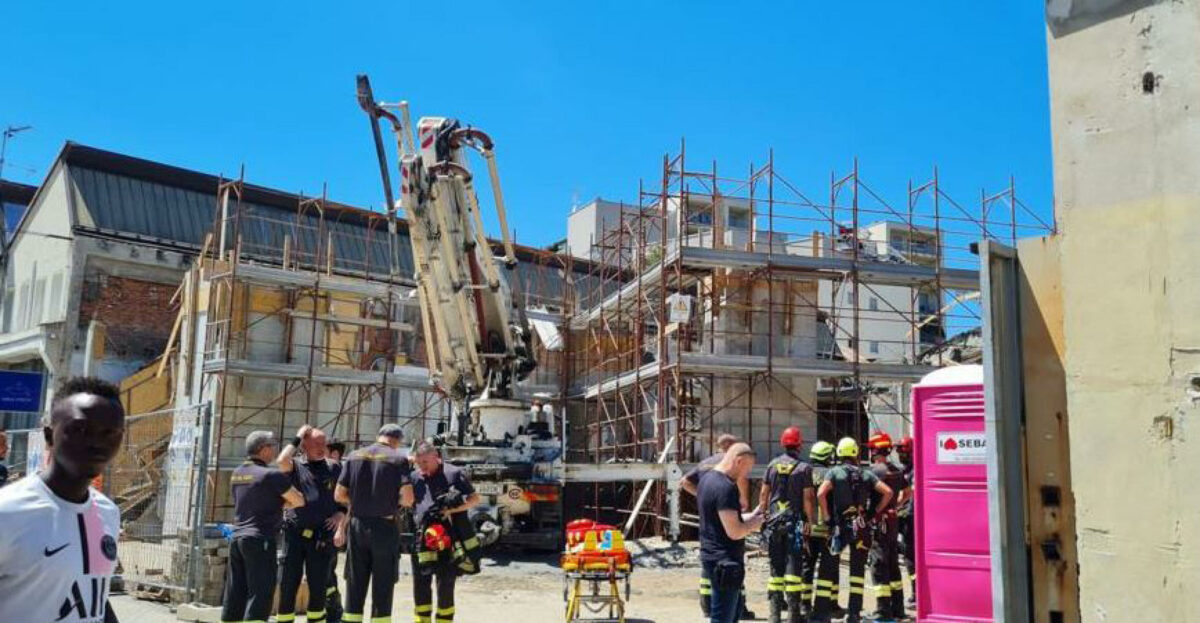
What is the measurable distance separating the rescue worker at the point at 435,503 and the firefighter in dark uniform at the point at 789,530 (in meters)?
2.78

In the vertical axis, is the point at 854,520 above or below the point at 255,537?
above

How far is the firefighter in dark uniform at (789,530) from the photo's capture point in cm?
909

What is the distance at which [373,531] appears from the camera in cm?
777

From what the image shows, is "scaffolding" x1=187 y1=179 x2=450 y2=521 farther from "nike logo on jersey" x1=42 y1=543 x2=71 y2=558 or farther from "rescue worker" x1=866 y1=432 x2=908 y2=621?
"nike logo on jersey" x1=42 y1=543 x2=71 y2=558

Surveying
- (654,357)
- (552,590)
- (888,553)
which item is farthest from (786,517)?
(654,357)

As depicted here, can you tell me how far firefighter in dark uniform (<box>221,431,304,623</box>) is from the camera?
24.7ft

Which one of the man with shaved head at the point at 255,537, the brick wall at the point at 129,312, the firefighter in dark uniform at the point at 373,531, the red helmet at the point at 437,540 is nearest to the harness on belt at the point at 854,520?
the red helmet at the point at 437,540

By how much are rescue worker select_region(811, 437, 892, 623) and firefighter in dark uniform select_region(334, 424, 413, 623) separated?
3.93 meters

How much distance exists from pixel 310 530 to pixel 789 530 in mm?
4298

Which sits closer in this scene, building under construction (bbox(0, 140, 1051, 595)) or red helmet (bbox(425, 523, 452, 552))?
red helmet (bbox(425, 523, 452, 552))

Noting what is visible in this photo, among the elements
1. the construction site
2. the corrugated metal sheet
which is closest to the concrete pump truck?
the construction site

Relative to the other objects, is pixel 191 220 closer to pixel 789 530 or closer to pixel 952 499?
pixel 789 530

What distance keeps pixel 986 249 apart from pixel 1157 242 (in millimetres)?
565

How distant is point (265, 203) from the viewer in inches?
1151
